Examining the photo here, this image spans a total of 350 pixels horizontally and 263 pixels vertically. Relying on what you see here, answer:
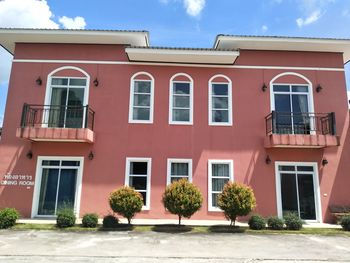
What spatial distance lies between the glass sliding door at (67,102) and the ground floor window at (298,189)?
992 centimetres

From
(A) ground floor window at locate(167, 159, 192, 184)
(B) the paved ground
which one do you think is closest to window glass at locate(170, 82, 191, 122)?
(A) ground floor window at locate(167, 159, 192, 184)

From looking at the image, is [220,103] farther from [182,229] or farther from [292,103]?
[182,229]

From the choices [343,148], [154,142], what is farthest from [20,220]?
[343,148]

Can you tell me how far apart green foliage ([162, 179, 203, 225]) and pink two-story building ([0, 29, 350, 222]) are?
6.72 ft

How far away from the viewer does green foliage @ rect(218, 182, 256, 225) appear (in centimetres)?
1189

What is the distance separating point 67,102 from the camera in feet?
49.3

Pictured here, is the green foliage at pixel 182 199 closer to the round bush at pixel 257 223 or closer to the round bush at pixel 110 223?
the round bush at pixel 110 223

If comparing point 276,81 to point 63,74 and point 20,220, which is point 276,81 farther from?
point 20,220

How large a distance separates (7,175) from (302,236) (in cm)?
1291

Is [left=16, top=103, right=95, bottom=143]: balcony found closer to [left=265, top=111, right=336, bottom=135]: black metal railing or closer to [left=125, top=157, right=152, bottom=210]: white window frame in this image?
[left=125, top=157, right=152, bottom=210]: white window frame

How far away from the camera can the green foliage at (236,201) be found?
11891 mm

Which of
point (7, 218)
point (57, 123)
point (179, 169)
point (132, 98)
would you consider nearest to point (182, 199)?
point (179, 169)

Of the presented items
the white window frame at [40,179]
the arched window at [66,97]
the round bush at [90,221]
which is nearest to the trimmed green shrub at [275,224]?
the round bush at [90,221]

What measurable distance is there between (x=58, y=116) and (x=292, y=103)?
11.6m
